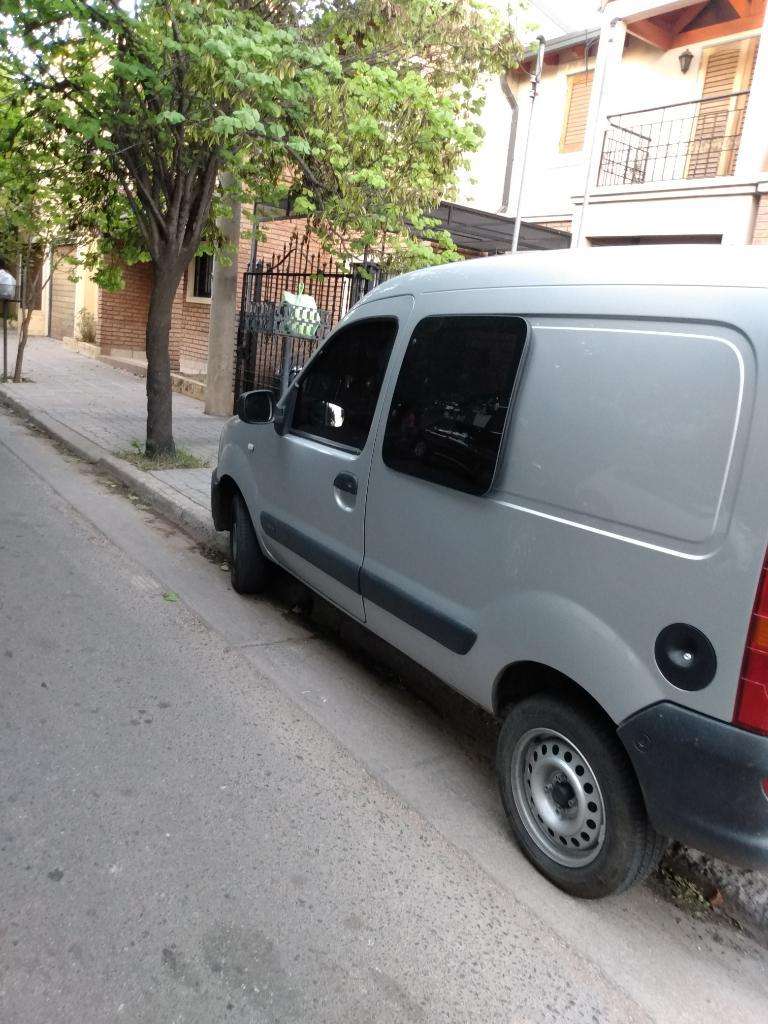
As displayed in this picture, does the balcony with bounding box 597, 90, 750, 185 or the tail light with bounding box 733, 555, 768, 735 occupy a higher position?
the balcony with bounding box 597, 90, 750, 185

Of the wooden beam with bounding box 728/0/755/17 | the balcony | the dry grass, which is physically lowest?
the dry grass

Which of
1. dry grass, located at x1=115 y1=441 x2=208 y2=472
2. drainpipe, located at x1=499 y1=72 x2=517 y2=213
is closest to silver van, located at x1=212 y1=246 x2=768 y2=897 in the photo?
dry grass, located at x1=115 y1=441 x2=208 y2=472

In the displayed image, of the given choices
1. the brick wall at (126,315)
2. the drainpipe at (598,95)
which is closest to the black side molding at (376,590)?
the drainpipe at (598,95)

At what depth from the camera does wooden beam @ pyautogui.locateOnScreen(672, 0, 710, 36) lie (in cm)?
1396

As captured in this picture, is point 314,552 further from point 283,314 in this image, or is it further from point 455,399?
point 283,314

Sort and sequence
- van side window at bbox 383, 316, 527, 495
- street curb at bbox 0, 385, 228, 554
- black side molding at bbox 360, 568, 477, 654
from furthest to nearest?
street curb at bbox 0, 385, 228, 554 < black side molding at bbox 360, 568, 477, 654 < van side window at bbox 383, 316, 527, 495

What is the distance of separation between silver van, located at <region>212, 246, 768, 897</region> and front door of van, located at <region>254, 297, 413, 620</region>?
3cm

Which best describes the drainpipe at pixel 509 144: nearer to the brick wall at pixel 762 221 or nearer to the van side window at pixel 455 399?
the brick wall at pixel 762 221

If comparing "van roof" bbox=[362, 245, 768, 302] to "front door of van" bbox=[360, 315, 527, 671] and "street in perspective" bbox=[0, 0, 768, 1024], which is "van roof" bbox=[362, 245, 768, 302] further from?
"front door of van" bbox=[360, 315, 527, 671]

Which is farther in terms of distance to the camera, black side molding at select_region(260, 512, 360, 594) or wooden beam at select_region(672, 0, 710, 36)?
wooden beam at select_region(672, 0, 710, 36)

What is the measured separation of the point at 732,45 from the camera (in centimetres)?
1420

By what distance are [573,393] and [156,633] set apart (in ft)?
9.92

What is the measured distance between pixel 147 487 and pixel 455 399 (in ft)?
17.9

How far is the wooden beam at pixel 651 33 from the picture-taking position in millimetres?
14547
